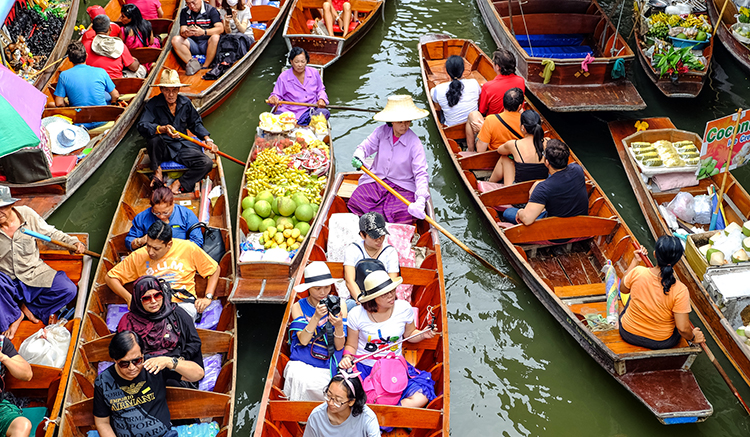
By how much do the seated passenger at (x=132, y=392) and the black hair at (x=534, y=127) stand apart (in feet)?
14.4

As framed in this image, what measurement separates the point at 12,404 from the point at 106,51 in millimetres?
6149

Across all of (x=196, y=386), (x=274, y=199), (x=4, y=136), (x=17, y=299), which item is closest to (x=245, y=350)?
(x=196, y=386)

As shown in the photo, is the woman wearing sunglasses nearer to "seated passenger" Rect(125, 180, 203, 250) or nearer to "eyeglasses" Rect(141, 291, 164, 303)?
"eyeglasses" Rect(141, 291, 164, 303)

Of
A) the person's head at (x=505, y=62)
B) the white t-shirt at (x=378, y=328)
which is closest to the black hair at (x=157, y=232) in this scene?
the white t-shirt at (x=378, y=328)

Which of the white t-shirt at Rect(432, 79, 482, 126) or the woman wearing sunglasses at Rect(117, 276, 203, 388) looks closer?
the woman wearing sunglasses at Rect(117, 276, 203, 388)

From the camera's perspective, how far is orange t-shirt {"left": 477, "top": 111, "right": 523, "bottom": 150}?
7.28 meters

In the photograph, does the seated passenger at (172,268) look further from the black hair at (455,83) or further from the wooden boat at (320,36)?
the wooden boat at (320,36)

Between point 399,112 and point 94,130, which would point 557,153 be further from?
point 94,130

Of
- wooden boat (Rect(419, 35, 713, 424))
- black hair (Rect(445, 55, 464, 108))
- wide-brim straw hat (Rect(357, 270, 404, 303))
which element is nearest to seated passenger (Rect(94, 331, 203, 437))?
wide-brim straw hat (Rect(357, 270, 404, 303))

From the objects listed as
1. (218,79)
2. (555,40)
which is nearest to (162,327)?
(218,79)

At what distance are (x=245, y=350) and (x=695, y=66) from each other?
749 cm

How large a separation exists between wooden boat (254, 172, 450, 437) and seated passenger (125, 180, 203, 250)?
1.31 m

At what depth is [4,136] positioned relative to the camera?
215 inches

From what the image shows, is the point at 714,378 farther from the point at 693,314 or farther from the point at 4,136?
the point at 4,136
